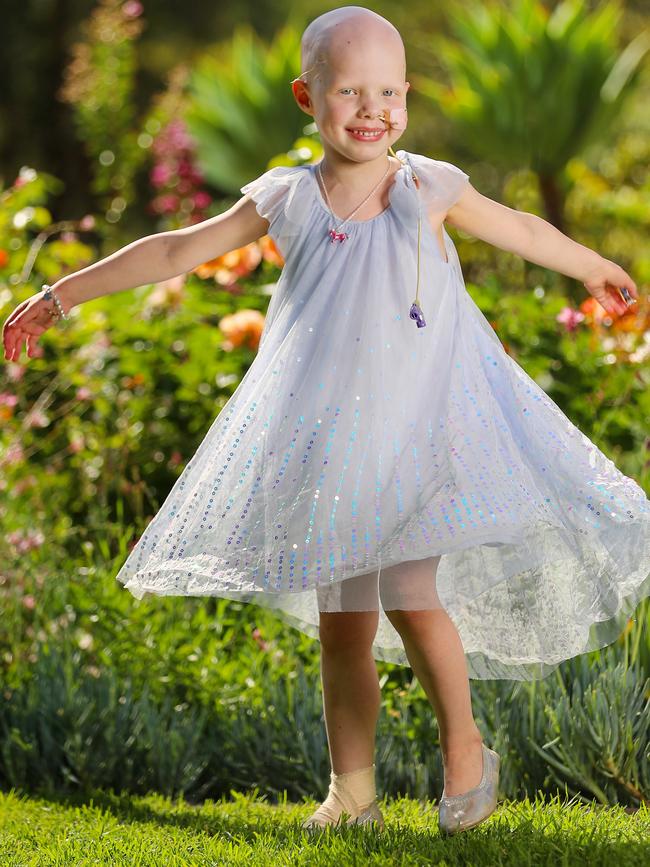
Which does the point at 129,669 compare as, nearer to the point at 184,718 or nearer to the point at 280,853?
the point at 184,718

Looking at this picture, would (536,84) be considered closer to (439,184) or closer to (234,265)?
(234,265)

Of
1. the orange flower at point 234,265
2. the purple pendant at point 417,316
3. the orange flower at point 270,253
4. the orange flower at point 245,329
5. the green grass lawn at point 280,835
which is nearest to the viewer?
the green grass lawn at point 280,835

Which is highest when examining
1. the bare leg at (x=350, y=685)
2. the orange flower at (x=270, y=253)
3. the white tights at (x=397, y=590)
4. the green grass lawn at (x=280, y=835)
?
the orange flower at (x=270, y=253)

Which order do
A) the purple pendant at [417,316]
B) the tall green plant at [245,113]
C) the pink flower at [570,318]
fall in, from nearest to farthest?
1. the purple pendant at [417,316]
2. the pink flower at [570,318]
3. the tall green plant at [245,113]

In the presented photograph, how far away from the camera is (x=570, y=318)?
4.15m

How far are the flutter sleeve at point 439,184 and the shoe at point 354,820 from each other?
121 centimetres

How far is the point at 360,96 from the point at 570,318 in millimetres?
1863

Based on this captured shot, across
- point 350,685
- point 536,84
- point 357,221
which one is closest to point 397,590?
point 350,685

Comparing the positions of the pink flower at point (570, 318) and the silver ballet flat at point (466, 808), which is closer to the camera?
the silver ballet flat at point (466, 808)

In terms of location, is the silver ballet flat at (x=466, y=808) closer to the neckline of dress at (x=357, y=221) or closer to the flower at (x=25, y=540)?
the neckline of dress at (x=357, y=221)

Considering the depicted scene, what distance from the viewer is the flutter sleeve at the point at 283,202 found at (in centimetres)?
252

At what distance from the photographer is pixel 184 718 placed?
10.7ft

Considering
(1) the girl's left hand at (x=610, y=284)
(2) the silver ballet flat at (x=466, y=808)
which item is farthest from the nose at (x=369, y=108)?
(2) the silver ballet flat at (x=466, y=808)

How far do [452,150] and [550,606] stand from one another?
1932cm
